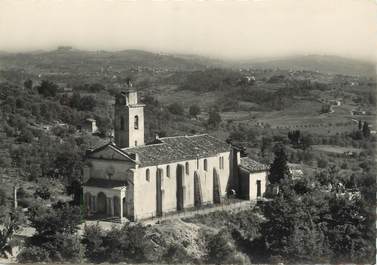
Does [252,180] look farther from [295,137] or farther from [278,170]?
[295,137]

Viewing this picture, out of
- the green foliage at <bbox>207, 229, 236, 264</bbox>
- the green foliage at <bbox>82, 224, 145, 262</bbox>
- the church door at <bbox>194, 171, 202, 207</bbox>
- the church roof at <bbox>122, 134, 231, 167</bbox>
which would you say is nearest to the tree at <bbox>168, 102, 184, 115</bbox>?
the church roof at <bbox>122, 134, 231, 167</bbox>

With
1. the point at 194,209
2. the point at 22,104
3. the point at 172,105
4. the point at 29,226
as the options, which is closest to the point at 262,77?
the point at 172,105

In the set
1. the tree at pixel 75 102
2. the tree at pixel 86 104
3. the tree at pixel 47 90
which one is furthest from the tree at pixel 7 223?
the tree at pixel 47 90

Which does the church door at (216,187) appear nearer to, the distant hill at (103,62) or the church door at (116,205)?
the church door at (116,205)

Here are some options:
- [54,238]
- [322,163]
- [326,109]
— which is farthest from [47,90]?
[54,238]

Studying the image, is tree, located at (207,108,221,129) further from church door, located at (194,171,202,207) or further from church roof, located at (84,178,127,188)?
church roof, located at (84,178,127,188)

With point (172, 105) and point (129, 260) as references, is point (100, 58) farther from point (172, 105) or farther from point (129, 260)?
point (129, 260)

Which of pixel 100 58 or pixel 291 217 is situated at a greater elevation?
pixel 100 58

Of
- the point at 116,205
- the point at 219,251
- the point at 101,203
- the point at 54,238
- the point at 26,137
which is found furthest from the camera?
the point at 26,137
